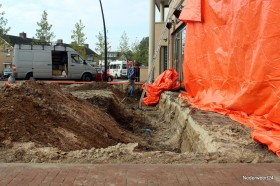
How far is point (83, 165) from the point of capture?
155 inches

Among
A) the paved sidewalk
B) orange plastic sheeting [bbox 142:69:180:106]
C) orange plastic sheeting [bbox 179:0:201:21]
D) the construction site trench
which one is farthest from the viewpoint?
orange plastic sheeting [bbox 142:69:180:106]

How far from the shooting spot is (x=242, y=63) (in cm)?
657

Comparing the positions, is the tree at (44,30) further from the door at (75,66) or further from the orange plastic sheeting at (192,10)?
the orange plastic sheeting at (192,10)

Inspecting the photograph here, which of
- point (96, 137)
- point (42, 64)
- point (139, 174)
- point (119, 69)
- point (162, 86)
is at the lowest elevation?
point (96, 137)

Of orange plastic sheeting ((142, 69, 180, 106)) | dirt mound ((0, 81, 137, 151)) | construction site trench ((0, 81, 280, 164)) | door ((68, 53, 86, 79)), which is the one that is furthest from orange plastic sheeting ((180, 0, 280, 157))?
door ((68, 53, 86, 79))

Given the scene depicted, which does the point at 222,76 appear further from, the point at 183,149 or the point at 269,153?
the point at 269,153

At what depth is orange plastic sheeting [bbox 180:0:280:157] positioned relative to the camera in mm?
5504

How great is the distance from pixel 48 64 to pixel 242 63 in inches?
741

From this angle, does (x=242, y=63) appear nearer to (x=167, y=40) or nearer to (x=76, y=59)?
(x=167, y=40)

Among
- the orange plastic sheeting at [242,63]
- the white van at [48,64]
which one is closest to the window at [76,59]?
the white van at [48,64]

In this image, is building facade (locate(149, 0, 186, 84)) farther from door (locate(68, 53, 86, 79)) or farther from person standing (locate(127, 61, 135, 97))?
door (locate(68, 53, 86, 79))

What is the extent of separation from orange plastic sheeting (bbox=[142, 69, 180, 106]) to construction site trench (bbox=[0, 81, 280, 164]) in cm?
391

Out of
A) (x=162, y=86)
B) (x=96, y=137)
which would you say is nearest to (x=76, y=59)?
(x=162, y=86)

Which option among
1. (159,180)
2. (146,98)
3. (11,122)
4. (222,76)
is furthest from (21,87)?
(146,98)
